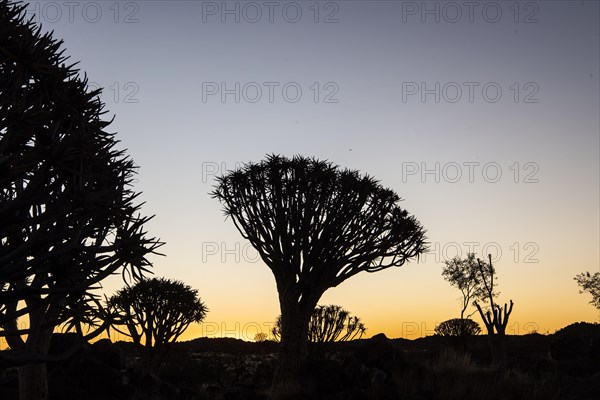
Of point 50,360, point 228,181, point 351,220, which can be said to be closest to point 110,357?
point 228,181

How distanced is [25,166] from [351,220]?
14.3m

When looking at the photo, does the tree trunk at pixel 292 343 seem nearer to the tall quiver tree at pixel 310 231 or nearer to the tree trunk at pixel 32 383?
the tall quiver tree at pixel 310 231

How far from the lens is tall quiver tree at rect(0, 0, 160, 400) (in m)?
7.65

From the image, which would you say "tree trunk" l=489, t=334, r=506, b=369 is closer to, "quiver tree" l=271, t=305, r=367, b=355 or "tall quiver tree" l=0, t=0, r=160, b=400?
"quiver tree" l=271, t=305, r=367, b=355

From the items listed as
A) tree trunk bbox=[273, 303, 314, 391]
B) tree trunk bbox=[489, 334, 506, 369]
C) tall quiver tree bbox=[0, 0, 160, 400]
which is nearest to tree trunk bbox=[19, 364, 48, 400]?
tall quiver tree bbox=[0, 0, 160, 400]

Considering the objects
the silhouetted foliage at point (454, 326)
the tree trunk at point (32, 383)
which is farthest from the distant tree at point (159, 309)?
the silhouetted foliage at point (454, 326)

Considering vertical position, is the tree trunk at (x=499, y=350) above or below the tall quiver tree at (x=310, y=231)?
below

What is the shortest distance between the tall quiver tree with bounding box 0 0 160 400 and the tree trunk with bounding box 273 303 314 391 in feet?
36.1

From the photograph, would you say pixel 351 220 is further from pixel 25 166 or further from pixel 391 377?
pixel 25 166

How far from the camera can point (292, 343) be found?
799 inches

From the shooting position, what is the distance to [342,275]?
20.8m

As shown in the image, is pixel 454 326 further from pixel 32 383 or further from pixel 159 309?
pixel 32 383

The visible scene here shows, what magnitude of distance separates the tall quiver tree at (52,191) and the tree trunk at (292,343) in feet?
36.1

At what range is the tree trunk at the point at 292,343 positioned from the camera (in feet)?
64.1
